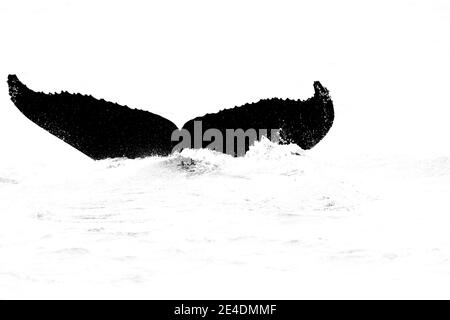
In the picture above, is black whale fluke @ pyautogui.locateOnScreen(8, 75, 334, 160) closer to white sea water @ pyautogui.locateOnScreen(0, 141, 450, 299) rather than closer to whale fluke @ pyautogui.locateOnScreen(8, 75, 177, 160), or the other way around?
whale fluke @ pyautogui.locateOnScreen(8, 75, 177, 160)

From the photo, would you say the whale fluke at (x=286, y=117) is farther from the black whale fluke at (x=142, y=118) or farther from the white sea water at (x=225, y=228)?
the white sea water at (x=225, y=228)

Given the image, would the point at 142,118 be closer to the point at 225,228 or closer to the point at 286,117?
the point at 286,117

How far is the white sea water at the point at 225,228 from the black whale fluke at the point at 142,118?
0.47m

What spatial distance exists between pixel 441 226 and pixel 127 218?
2.81m

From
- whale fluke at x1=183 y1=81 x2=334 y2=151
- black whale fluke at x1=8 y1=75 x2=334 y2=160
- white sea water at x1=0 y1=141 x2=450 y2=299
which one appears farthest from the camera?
black whale fluke at x1=8 y1=75 x2=334 y2=160

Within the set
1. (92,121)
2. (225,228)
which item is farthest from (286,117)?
(92,121)

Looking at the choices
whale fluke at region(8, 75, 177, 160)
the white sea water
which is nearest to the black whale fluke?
whale fluke at region(8, 75, 177, 160)

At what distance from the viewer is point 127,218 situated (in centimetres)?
624

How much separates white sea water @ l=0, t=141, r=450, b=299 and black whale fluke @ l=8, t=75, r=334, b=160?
1.54 feet

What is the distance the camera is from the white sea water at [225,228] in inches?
170

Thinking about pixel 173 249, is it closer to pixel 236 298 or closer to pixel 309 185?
pixel 236 298

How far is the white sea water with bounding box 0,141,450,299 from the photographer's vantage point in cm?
432

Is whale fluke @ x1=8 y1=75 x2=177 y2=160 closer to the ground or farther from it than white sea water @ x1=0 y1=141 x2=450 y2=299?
farther from it

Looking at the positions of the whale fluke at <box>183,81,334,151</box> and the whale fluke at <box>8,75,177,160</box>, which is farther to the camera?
the whale fluke at <box>8,75,177,160</box>
